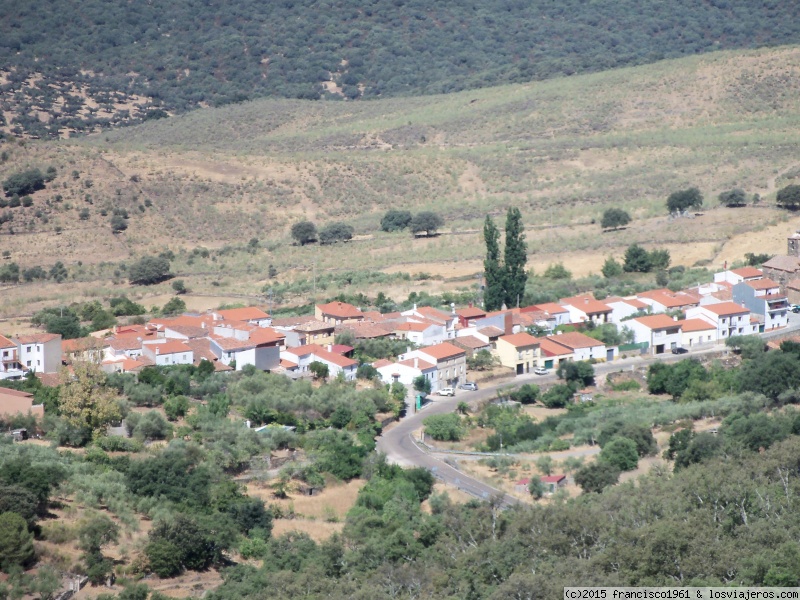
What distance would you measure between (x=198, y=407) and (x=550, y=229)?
37.3 metres

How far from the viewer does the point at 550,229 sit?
77375mm

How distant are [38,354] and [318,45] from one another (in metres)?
100

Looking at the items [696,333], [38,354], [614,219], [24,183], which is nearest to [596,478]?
[696,333]

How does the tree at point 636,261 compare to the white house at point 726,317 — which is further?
the tree at point 636,261

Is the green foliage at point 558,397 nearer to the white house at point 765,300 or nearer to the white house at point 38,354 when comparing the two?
the white house at point 765,300

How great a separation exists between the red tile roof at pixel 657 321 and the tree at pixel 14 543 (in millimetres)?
29401

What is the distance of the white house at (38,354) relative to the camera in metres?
47.4

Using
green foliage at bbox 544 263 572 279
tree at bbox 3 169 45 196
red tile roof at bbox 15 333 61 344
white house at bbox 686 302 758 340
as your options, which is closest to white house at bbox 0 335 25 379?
red tile roof at bbox 15 333 61 344

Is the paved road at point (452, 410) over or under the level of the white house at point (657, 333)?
under

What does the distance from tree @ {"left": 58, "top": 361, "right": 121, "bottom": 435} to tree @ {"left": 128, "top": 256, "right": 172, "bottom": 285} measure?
2644cm

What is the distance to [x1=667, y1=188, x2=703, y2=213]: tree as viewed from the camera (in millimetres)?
76312

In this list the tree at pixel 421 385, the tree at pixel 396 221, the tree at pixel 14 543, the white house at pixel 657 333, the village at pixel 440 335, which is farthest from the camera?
the tree at pixel 396 221

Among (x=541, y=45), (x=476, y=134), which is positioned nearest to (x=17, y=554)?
(x=476, y=134)

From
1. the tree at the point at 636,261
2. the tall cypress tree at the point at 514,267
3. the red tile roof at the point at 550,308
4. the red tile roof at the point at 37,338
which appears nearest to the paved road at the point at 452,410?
the red tile roof at the point at 550,308
